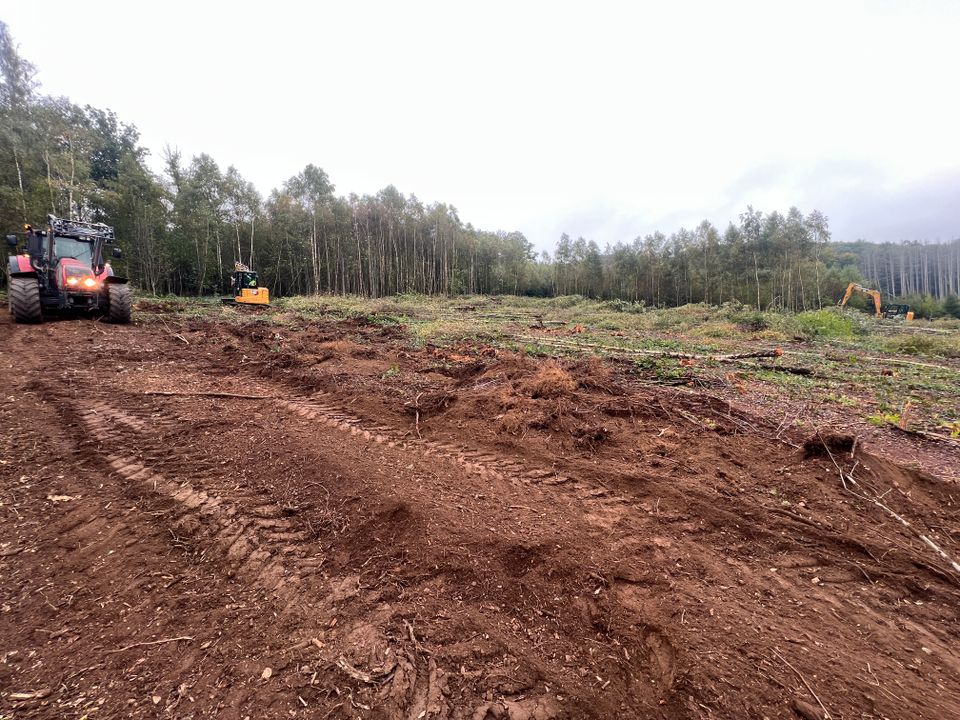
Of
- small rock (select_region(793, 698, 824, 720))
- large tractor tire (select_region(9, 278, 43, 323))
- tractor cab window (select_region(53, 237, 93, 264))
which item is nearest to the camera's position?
small rock (select_region(793, 698, 824, 720))

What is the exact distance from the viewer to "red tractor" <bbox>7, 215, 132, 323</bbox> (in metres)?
9.75

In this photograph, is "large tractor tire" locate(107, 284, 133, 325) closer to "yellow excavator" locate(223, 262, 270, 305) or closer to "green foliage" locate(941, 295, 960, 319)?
"yellow excavator" locate(223, 262, 270, 305)

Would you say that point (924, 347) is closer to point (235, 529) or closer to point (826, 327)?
point (826, 327)

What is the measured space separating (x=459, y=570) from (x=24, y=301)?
43.8ft

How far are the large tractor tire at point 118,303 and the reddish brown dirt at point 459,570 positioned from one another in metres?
7.74

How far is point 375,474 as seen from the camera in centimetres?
331

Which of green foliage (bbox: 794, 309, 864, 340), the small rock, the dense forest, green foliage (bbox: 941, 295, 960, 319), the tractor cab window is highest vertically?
the dense forest

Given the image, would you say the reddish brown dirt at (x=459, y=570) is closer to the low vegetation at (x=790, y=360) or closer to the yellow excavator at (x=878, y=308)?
the low vegetation at (x=790, y=360)

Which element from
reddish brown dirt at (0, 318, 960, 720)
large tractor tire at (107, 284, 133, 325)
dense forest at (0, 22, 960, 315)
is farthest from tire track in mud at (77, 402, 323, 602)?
dense forest at (0, 22, 960, 315)

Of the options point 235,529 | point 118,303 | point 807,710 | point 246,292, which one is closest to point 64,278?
point 118,303

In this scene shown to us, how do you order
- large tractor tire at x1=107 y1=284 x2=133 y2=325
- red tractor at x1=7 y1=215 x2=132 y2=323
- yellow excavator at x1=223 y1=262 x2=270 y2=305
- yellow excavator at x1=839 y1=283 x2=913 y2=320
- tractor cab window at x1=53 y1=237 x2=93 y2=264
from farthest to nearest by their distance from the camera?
1. yellow excavator at x1=839 y1=283 x2=913 y2=320
2. yellow excavator at x1=223 y1=262 x2=270 y2=305
3. tractor cab window at x1=53 y1=237 x2=93 y2=264
4. large tractor tire at x1=107 y1=284 x2=133 y2=325
5. red tractor at x1=7 y1=215 x2=132 y2=323

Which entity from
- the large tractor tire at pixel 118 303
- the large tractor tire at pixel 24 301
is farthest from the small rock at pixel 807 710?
the large tractor tire at pixel 24 301

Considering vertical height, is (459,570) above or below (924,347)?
below

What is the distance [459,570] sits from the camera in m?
2.29
